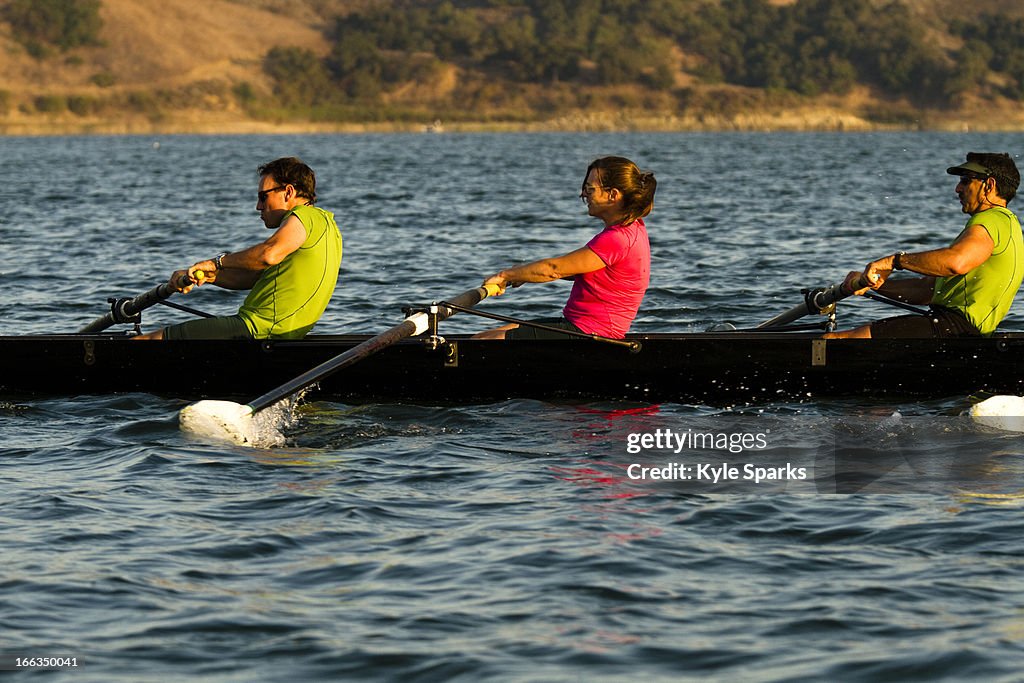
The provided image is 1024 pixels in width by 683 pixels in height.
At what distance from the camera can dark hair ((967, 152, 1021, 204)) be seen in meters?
10.4

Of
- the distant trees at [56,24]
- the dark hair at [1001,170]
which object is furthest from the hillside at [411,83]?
the dark hair at [1001,170]

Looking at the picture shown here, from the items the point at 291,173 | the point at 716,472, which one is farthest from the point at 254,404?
the point at 716,472

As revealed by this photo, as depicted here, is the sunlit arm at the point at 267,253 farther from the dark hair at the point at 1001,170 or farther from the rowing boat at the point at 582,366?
the dark hair at the point at 1001,170

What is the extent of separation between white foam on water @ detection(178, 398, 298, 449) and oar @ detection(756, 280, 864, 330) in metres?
3.99

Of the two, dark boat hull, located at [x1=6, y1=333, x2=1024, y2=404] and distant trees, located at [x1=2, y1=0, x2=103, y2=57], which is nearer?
dark boat hull, located at [x1=6, y1=333, x2=1024, y2=404]

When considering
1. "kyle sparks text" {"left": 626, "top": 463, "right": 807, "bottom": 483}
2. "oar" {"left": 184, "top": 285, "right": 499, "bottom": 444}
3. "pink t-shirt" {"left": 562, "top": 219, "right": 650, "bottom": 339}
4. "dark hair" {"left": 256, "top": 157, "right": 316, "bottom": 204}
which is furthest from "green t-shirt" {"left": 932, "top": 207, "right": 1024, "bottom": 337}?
"dark hair" {"left": 256, "top": 157, "right": 316, "bottom": 204}

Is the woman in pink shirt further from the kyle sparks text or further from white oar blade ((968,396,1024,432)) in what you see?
white oar blade ((968,396,1024,432))

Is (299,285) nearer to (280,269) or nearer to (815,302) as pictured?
(280,269)

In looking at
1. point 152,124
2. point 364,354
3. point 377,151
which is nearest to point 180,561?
point 364,354

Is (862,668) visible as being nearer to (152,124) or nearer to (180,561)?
(180,561)

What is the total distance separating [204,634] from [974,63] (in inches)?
6258

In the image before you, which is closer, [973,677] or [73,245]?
[973,677]

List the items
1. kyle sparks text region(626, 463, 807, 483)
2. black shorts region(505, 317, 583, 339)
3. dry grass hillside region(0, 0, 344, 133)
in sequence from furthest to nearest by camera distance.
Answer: dry grass hillside region(0, 0, 344, 133)
black shorts region(505, 317, 583, 339)
kyle sparks text region(626, 463, 807, 483)

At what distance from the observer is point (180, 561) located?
24.8 ft
